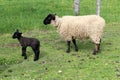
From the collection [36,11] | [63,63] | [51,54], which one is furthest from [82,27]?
[36,11]

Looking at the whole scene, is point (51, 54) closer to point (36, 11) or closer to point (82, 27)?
point (82, 27)

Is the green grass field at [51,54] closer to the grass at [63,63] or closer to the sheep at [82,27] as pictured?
the grass at [63,63]

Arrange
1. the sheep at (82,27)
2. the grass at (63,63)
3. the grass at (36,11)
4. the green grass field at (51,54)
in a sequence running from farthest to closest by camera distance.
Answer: the grass at (36,11), the sheep at (82,27), the green grass field at (51,54), the grass at (63,63)

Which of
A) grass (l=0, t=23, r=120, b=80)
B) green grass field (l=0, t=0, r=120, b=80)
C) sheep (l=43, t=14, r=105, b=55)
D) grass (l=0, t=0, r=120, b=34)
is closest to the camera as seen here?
grass (l=0, t=23, r=120, b=80)

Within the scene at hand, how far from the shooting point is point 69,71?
13453 millimetres

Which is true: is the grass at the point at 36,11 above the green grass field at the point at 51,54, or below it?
above

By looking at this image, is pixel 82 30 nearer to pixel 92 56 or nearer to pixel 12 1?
pixel 92 56

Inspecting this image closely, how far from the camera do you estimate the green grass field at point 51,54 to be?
520 inches

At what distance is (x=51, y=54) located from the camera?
15992 mm

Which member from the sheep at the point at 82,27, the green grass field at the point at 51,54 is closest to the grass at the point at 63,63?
the green grass field at the point at 51,54

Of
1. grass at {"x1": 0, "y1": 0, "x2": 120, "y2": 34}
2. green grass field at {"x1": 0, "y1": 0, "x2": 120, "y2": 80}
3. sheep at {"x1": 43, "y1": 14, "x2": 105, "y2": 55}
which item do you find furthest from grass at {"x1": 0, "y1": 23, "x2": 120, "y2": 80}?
grass at {"x1": 0, "y1": 0, "x2": 120, "y2": 34}

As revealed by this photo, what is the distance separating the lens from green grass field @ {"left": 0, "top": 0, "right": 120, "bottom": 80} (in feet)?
43.4

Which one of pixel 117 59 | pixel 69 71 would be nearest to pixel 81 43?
pixel 117 59

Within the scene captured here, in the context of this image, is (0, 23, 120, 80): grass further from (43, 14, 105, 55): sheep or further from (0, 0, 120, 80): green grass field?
(43, 14, 105, 55): sheep
